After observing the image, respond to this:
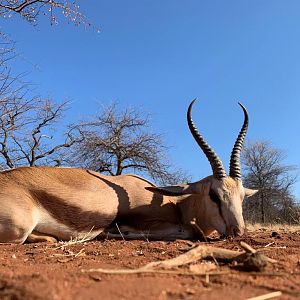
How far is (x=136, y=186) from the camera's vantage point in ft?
21.3

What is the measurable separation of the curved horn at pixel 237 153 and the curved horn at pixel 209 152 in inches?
8.9

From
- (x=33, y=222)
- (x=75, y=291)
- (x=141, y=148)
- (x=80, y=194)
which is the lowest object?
(x=75, y=291)

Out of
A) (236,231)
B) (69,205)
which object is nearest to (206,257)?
(236,231)

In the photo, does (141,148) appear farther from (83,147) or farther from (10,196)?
(10,196)

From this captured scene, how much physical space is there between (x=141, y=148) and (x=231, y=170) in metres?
11.3

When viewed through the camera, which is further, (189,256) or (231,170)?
(231,170)

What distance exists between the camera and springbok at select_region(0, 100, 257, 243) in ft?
17.5

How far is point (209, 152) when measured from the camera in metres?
6.60

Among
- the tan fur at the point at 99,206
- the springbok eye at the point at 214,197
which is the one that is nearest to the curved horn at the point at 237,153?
the tan fur at the point at 99,206

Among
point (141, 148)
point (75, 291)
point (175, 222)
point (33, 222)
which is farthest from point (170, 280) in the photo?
point (141, 148)

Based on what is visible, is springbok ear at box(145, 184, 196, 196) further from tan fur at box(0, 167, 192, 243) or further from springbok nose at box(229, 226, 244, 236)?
springbok nose at box(229, 226, 244, 236)

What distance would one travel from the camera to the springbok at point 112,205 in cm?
534

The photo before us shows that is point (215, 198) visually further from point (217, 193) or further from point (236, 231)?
point (236, 231)

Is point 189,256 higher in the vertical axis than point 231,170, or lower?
lower
